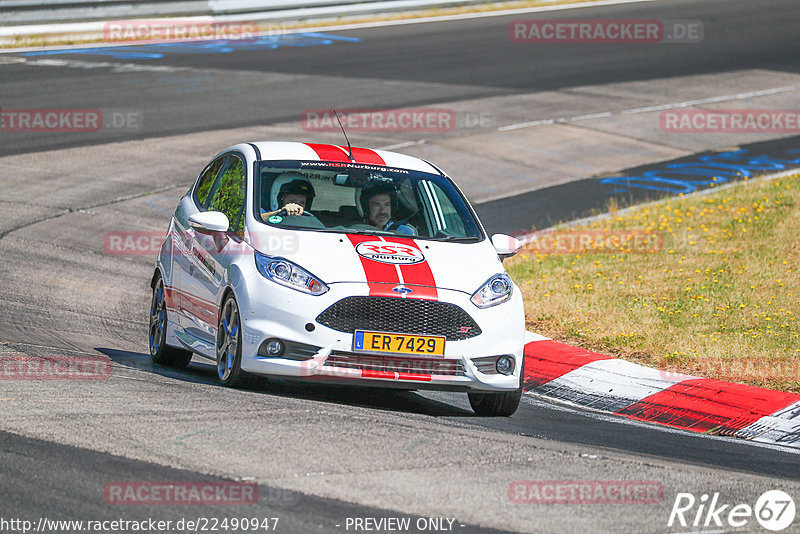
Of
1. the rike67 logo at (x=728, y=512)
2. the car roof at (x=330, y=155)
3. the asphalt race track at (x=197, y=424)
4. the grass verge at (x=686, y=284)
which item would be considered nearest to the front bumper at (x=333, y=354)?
the asphalt race track at (x=197, y=424)

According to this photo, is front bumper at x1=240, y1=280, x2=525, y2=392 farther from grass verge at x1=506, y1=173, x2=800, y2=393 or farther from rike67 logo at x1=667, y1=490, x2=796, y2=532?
grass verge at x1=506, y1=173, x2=800, y2=393

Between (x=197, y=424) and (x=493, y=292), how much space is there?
241 centimetres

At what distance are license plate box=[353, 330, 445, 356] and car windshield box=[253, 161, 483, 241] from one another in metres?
1.09

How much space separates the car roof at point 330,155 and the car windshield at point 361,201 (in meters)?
0.09

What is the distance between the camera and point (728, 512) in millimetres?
5984

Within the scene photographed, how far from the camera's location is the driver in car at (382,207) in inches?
354

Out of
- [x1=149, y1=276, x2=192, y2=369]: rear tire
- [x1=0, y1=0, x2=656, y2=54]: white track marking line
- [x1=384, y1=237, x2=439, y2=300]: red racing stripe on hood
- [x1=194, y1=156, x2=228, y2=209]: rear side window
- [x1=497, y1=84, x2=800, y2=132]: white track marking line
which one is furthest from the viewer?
[x1=0, y1=0, x2=656, y2=54]: white track marking line

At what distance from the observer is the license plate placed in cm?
784

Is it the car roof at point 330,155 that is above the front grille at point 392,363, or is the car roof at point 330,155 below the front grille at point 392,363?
above

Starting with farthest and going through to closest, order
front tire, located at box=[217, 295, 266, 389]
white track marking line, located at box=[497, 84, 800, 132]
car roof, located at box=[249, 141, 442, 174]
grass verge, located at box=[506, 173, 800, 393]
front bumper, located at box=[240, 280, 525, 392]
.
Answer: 1. white track marking line, located at box=[497, 84, 800, 132]
2. grass verge, located at box=[506, 173, 800, 393]
3. car roof, located at box=[249, 141, 442, 174]
4. front tire, located at box=[217, 295, 266, 389]
5. front bumper, located at box=[240, 280, 525, 392]

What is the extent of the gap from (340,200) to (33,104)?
516 inches

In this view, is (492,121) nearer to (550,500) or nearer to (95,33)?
(95,33)

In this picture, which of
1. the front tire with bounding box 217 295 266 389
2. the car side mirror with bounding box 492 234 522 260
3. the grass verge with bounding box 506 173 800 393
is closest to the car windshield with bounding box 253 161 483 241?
the car side mirror with bounding box 492 234 522 260

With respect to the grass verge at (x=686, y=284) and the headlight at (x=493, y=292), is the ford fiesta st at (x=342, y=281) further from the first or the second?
the grass verge at (x=686, y=284)
